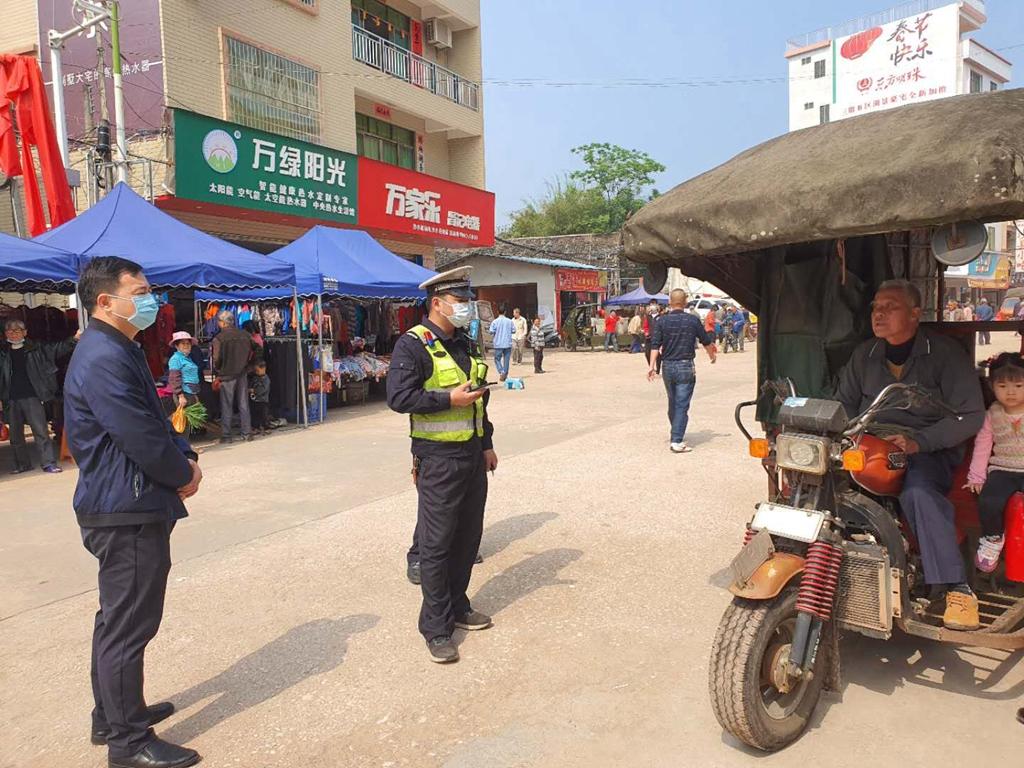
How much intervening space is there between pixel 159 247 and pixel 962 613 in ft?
31.5

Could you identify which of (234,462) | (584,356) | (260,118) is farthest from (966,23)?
(234,462)

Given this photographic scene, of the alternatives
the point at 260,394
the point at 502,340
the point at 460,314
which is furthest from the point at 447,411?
the point at 502,340

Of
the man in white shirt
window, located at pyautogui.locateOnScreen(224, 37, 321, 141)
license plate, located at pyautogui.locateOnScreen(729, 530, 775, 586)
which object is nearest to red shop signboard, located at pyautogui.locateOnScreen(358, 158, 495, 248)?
Answer: window, located at pyautogui.locateOnScreen(224, 37, 321, 141)

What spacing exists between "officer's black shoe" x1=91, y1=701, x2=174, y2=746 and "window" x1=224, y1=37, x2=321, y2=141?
1362cm

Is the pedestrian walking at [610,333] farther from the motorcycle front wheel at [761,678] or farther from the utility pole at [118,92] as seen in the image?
the motorcycle front wheel at [761,678]

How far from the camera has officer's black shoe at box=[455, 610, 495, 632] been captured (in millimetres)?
4090

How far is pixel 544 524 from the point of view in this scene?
6039 mm

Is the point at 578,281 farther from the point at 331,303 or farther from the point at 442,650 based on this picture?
the point at 442,650

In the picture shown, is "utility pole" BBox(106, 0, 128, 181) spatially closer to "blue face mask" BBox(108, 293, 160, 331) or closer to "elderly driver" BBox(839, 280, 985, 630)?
"blue face mask" BBox(108, 293, 160, 331)

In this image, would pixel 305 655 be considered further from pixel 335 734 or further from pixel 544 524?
pixel 544 524

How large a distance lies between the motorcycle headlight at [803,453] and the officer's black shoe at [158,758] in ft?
8.45

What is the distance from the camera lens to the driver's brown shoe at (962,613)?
3209 mm

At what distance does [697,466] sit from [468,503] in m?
4.50

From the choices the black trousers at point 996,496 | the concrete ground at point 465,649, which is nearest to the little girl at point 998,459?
the black trousers at point 996,496
